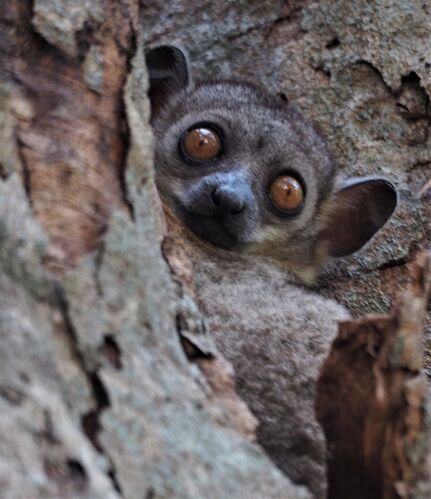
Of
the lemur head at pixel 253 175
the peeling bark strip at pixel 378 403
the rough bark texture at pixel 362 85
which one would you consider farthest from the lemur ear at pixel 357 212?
the peeling bark strip at pixel 378 403

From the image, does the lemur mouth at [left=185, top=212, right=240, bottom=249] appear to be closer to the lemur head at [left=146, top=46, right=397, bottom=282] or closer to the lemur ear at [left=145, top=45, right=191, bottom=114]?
the lemur head at [left=146, top=46, right=397, bottom=282]

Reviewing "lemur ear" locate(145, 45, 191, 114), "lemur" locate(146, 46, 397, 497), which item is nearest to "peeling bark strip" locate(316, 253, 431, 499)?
"lemur" locate(146, 46, 397, 497)

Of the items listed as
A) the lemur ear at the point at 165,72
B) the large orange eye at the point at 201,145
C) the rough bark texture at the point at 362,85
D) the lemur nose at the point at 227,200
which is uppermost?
the rough bark texture at the point at 362,85

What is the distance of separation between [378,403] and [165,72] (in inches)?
109

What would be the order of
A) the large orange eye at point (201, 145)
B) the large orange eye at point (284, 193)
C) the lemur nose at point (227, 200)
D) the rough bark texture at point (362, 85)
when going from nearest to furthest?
the lemur nose at point (227, 200) → the large orange eye at point (201, 145) → the large orange eye at point (284, 193) → the rough bark texture at point (362, 85)

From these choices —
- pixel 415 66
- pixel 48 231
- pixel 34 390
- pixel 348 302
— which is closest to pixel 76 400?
pixel 34 390

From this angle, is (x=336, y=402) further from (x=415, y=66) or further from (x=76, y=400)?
(x=415, y=66)

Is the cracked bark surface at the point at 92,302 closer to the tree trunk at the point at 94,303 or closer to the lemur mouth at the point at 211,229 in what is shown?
the tree trunk at the point at 94,303

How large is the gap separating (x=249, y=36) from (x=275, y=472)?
3319 millimetres

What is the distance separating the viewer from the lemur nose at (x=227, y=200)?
12.9ft

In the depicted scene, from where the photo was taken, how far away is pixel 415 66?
15.0ft

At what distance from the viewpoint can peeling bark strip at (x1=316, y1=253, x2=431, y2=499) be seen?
84.8 inches

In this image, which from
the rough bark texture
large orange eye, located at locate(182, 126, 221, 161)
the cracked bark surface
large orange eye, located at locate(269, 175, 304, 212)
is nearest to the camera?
the cracked bark surface

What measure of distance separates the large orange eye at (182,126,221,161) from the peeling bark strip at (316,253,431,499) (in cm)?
208
